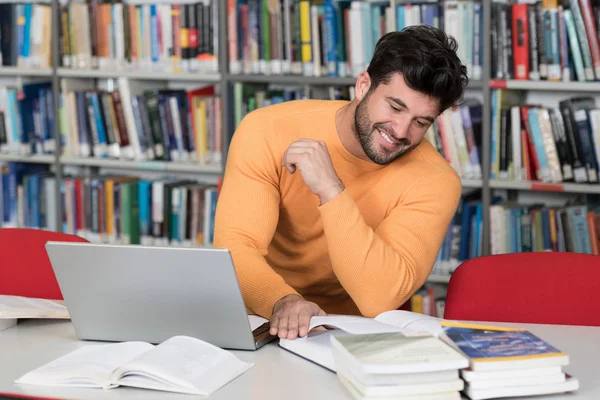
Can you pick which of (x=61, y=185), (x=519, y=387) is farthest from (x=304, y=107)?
(x=61, y=185)

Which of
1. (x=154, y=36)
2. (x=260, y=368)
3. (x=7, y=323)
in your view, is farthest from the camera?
(x=154, y=36)

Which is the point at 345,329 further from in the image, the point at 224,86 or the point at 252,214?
the point at 224,86

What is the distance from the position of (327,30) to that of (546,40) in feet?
2.60

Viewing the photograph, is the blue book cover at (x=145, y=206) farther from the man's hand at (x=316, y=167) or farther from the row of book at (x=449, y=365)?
the row of book at (x=449, y=365)

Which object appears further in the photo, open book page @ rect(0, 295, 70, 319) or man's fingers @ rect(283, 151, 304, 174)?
man's fingers @ rect(283, 151, 304, 174)

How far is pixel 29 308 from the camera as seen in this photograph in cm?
173

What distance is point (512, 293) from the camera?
194cm

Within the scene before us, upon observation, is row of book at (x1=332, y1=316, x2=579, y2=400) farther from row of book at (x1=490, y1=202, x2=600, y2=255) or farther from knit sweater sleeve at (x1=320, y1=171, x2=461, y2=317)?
→ row of book at (x1=490, y1=202, x2=600, y2=255)

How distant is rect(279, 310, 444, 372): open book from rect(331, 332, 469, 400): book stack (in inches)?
3.4

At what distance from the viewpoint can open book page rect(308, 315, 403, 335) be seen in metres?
1.48

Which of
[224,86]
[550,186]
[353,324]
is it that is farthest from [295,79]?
[353,324]

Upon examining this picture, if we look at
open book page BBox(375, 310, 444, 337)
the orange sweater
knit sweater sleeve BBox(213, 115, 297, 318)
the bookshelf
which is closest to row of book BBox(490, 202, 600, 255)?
the bookshelf

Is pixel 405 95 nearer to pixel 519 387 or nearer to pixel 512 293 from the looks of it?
pixel 512 293

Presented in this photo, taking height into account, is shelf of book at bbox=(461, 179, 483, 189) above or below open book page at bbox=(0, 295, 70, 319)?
below
